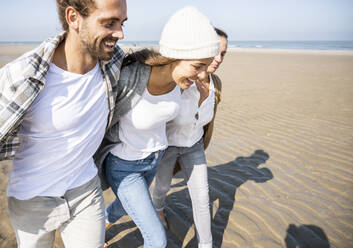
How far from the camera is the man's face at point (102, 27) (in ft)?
5.53

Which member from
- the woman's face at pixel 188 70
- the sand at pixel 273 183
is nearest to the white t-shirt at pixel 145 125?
the woman's face at pixel 188 70

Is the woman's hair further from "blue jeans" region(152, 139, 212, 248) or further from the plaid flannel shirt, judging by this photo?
"blue jeans" region(152, 139, 212, 248)

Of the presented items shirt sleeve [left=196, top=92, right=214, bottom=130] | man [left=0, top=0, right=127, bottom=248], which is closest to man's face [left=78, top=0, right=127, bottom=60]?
man [left=0, top=0, right=127, bottom=248]

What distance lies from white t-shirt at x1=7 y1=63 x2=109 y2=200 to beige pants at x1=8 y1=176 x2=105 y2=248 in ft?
0.23

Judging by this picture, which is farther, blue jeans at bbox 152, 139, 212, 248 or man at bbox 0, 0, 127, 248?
blue jeans at bbox 152, 139, 212, 248

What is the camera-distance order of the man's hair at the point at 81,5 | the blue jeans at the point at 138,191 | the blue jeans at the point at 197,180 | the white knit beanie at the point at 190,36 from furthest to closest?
the blue jeans at the point at 197,180 → the blue jeans at the point at 138,191 → the white knit beanie at the point at 190,36 → the man's hair at the point at 81,5

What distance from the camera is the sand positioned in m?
3.15

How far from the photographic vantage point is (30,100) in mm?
1460

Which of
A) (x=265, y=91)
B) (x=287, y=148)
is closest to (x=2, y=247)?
(x=287, y=148)

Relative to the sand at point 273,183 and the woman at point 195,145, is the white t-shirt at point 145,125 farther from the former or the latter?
the sand at point 273,183

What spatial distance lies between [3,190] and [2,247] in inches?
44.3

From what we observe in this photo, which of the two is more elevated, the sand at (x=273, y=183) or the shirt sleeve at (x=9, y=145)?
the shirt sleeve at (x=9, y=145)

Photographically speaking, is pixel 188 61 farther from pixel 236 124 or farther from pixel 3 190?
pixel 236 124

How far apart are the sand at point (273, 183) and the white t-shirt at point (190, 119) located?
1.28 m
